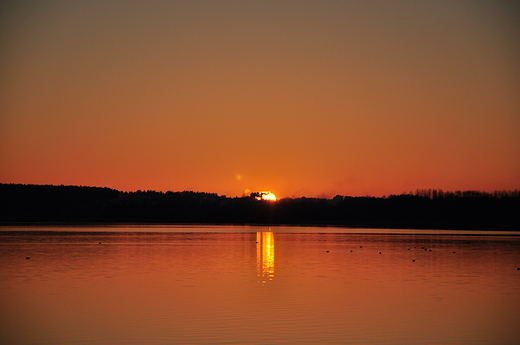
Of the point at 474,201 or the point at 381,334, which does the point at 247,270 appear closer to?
the point at 381,334

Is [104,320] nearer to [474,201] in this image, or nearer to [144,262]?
[144,262]

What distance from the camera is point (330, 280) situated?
3325 cm

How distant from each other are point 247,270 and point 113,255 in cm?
1574

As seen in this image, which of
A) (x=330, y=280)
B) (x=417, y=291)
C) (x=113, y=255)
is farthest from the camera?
(x=113, y=255)

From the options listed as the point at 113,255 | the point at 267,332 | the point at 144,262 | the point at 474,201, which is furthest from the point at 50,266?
the point at 474,201

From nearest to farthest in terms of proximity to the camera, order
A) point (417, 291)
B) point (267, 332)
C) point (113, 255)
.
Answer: point (267, 332) → point (417, 291) → point (113, 255)

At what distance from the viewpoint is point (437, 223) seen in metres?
194

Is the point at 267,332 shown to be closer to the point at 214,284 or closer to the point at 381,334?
the point at 381,334

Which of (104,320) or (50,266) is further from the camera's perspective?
(50,266)

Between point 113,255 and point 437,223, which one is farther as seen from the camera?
point 437,223

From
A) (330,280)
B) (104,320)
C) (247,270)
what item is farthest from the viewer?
(247,270)

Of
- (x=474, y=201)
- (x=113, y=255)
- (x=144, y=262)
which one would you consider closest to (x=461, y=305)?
(x=144, y=262)

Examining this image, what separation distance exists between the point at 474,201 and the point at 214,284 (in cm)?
16924

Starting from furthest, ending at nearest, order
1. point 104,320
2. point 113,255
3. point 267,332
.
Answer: point 113,255 < point 104,320 < point 267,332
